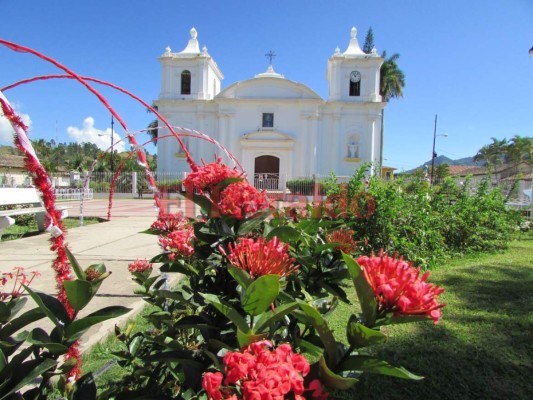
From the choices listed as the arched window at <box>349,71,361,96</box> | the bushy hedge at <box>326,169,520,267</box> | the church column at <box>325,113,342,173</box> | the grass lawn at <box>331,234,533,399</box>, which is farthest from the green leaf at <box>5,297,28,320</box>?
the arched window at <box>349,71,361,96</box>

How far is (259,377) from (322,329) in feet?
0.76

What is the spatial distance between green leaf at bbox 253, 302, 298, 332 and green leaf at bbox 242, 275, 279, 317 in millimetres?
19

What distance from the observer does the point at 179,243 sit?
1.54 metres

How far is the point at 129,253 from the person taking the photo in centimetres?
577

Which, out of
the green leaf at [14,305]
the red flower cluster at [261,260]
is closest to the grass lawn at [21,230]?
the green leaf at [14,305]

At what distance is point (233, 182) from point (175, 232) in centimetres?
45

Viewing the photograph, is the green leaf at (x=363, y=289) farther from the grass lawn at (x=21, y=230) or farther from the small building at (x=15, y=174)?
the grass lawn at (x=21, y=230)

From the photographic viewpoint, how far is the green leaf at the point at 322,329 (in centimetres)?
80

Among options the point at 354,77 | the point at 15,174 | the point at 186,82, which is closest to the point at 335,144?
the point at 354,77

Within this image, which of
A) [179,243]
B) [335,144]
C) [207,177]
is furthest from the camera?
[335,144]

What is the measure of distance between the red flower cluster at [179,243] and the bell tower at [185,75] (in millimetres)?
28904

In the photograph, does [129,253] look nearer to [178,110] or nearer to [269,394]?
[269,394]

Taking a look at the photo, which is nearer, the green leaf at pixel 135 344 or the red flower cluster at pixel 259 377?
the red flower cluster at pixel 259 377

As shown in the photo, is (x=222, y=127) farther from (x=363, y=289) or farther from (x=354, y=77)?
(x=363, y=289)
